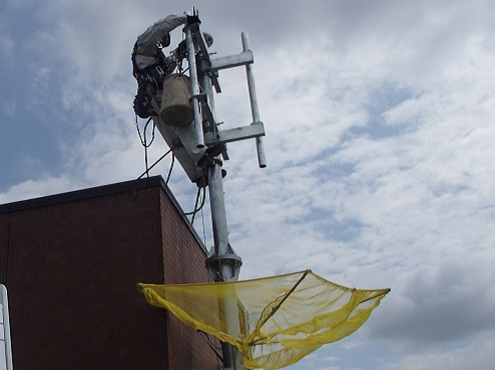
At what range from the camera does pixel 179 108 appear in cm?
1024

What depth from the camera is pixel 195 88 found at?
403 inches

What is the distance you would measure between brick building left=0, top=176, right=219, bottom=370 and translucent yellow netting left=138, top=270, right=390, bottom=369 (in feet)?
3.82

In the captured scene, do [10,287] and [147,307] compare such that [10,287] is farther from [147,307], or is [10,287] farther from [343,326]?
[343,326]

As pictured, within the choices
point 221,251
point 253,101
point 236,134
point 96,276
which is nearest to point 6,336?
point 221,251

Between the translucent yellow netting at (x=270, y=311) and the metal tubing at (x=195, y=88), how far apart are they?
8.63 ft

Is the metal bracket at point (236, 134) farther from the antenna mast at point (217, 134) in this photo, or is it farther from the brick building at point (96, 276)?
the brick building at point (96, 276)

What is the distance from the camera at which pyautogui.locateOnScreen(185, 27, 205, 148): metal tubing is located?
9.74 metres

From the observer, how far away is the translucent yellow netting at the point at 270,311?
26.2 feet

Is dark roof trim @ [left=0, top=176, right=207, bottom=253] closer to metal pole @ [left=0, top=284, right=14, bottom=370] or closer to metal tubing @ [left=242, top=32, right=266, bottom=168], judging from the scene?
metal tubing @ [left=242, top=32, right=266, bottom=168]

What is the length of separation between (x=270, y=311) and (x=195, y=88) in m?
4.17

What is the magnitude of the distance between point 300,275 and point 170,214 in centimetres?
348

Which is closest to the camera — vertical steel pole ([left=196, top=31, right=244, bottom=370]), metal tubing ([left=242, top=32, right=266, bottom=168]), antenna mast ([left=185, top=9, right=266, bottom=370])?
vertical steel pole ([left=196, top=31, right=244, bottom=370])

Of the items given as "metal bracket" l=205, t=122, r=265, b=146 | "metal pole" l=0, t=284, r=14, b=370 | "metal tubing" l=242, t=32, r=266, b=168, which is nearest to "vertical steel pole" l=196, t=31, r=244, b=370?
"metal bracket" l=205, t=122, r=265, b=146

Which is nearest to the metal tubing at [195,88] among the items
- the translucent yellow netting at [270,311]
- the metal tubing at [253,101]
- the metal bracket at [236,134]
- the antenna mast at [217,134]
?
the antenna mast at [217,134]
